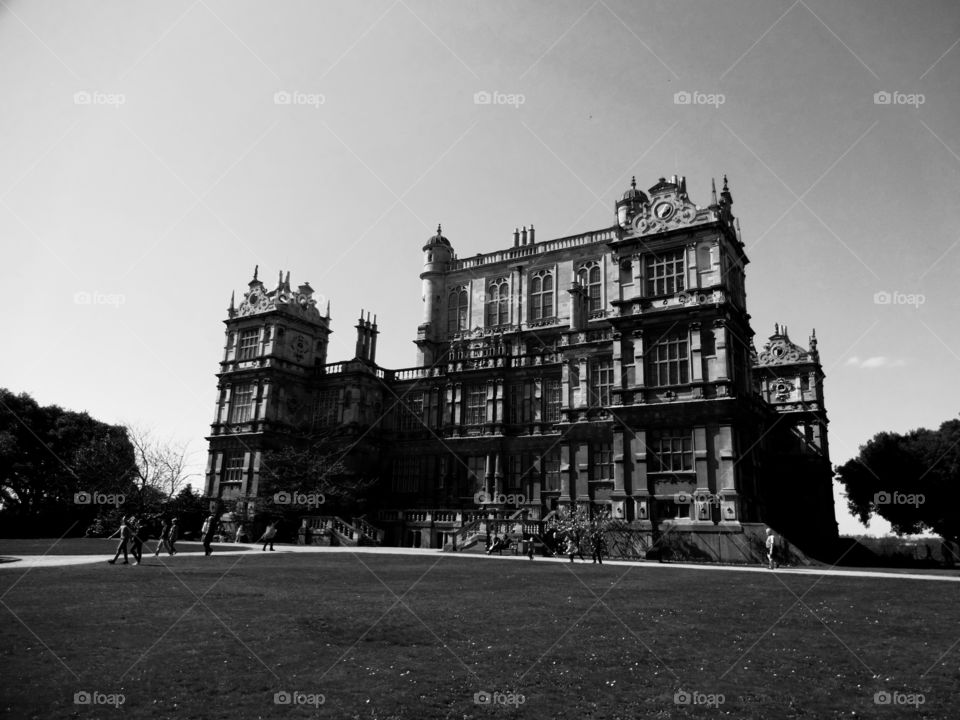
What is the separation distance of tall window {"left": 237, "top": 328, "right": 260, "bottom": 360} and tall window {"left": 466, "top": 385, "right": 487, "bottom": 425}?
19699mm

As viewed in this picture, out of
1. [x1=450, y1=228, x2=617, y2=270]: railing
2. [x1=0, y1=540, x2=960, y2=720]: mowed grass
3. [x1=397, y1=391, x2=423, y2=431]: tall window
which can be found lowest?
[x1=0, y1=540, x2=960, y2=720]: mowed grass

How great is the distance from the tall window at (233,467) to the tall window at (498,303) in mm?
23944

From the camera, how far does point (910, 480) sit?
6300 centimetres

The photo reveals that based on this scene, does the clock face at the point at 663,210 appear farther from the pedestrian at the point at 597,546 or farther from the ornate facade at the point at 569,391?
the pedestrian at the point at 597,546

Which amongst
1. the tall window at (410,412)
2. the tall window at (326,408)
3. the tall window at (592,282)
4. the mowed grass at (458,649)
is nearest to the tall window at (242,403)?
the tall window at (326,408)

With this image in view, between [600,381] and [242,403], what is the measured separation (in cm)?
3061

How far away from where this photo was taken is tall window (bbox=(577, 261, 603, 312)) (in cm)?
5353

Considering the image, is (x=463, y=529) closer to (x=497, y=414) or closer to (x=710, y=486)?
(x=497, y=414)

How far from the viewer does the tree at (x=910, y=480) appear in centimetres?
5919

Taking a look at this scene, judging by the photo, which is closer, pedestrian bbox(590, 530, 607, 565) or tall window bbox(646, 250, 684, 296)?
pedestrian bbox(590, 530, 607, 565)

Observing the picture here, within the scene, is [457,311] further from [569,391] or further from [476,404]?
[569,391]

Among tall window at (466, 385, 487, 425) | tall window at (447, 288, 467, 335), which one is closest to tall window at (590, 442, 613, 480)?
tall window at (466, 385, 487, 425)

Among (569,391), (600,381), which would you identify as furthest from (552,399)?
(600,381)

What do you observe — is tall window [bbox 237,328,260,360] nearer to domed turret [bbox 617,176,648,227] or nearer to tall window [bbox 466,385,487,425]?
tall window [bbox 466,385,487,425]
